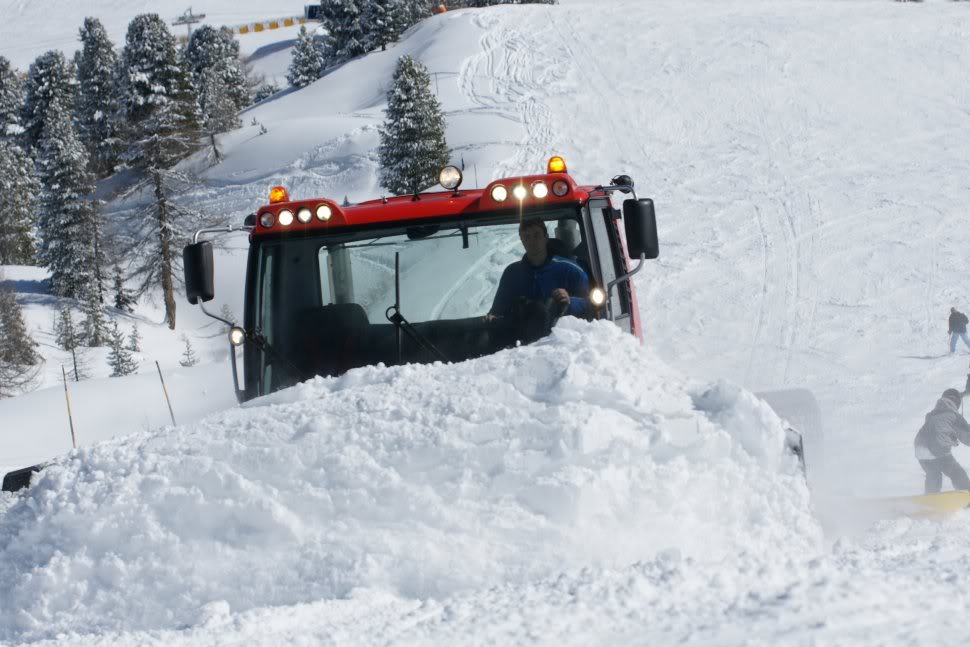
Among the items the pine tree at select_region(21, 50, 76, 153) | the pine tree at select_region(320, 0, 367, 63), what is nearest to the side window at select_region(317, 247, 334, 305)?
the pine tree at select_region(21, 50, 76, 153)

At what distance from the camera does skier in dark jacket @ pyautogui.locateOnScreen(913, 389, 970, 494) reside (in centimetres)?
911

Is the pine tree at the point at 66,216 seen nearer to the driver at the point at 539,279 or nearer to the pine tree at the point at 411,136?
the pine tree at the point at 411,136

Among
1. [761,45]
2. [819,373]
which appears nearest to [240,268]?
[761,45]

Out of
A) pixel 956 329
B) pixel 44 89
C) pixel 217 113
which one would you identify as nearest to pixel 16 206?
pixel 217 113

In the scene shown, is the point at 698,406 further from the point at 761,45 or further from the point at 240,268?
the point at 761,45

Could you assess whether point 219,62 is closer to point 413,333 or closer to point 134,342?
point 134,342

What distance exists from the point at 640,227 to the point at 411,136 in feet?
117

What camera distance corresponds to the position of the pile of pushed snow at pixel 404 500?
3.82 metres

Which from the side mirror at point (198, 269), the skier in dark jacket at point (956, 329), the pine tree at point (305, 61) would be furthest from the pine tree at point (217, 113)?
the side mirror at point (198, 269)

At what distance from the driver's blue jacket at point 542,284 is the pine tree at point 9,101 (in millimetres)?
78157

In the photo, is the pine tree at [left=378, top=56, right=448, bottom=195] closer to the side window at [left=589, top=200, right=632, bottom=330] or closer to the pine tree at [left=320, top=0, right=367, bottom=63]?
the side window at [left=589, top=200, right=632, bottom=330]

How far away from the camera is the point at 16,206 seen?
58.2 metres

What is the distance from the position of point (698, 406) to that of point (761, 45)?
48282 millimetres

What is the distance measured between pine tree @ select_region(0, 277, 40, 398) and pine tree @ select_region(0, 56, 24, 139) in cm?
4234
